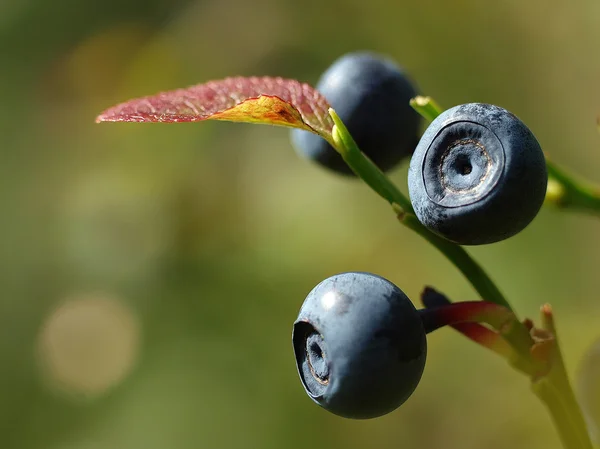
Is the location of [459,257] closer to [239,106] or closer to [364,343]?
[364,343]

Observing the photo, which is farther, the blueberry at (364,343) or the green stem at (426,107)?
the green stem at (426,107)

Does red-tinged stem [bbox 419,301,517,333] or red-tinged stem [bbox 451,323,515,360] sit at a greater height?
red-tinged stem [bbox 419,301,517,333]

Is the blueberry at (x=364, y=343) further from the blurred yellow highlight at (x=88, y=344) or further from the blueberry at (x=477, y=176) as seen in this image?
the blurred yellow highlight at (x=88, y=344)

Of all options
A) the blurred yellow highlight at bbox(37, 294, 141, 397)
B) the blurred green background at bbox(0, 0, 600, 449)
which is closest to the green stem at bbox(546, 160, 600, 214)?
the blurred green background at bbox(0, 0, 600, 449)

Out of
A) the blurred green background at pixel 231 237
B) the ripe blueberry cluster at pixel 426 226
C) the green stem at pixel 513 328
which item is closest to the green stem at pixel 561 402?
the green stem at pixel 513 328

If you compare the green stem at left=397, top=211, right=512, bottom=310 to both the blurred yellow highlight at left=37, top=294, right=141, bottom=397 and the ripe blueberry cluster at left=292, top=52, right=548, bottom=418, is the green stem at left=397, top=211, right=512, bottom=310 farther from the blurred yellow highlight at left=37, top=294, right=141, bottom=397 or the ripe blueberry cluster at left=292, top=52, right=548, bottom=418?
the blurred yellow highlight at left=37, top=294, right=141, bottom=397
